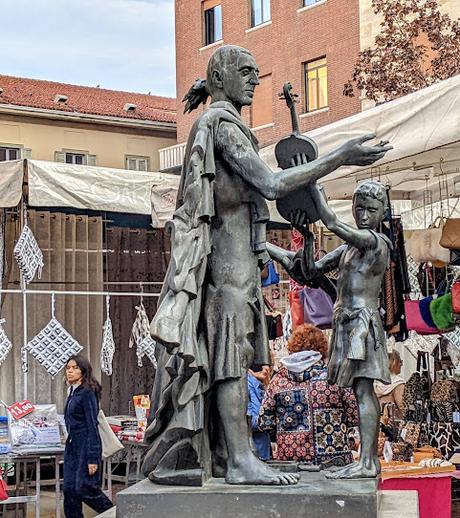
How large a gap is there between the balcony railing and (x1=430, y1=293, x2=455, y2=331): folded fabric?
22.7 m

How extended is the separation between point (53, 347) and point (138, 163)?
967 inches

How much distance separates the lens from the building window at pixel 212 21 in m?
31.8

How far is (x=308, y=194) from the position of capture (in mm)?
4707

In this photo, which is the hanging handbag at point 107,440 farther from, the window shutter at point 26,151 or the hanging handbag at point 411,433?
the window shutter at point 26,151

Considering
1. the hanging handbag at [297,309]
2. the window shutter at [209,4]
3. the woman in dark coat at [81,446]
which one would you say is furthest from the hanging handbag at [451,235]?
the window shutter at [209,4]

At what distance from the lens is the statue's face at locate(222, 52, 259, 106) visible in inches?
181

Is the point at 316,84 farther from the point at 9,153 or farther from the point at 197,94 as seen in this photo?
the point at 197,94

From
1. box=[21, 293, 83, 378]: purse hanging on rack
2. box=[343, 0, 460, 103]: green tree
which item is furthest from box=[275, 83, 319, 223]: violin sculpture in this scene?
box=[343, 0, 460, 103]: green tree

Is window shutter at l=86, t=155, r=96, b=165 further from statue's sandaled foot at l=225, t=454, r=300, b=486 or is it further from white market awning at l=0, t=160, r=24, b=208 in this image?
statue's sandaled foot at l=225, t=454, r=300, b=486

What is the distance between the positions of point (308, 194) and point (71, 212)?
289 inches

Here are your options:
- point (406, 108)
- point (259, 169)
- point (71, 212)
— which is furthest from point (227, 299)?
point (71, 212)

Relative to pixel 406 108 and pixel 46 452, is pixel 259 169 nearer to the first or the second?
pixel 406 108

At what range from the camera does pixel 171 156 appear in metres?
32.3

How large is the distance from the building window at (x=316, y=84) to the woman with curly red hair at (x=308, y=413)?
21737mm
